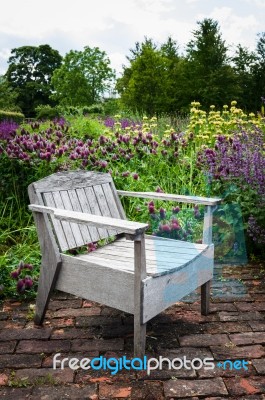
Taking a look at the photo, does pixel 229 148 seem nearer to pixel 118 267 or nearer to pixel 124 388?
pixel 118 267

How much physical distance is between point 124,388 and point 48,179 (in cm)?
144

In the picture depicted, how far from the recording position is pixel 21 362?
2.66 metres

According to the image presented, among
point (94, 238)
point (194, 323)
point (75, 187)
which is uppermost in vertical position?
point (75, 187)

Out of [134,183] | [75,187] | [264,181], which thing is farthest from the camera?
[134,183]

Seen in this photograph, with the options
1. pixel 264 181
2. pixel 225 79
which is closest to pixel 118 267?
pixel 264 181

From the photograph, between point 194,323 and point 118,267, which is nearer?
point 118,267

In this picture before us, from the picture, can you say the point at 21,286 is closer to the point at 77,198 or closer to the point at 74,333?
the point at 74,333

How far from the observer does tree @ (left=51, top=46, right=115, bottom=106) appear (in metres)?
33.3

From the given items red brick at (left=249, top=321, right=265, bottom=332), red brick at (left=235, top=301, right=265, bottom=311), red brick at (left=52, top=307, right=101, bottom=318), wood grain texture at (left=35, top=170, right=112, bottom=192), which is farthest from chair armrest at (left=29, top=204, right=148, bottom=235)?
red brick at (left=235, top=301, right=265, bottom=311)

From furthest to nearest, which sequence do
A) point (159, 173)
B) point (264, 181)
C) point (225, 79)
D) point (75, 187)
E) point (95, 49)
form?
point (95, 49), point (225, 79), point (159, 173), point (264, 181), point (75, 187)

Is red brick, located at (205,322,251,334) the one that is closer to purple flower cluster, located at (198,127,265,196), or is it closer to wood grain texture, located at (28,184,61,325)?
wood grain texture, located at (28,184,61,325)

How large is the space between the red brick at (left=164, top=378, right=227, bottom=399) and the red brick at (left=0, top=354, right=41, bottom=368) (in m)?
0.76

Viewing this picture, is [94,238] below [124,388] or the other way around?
the other way around

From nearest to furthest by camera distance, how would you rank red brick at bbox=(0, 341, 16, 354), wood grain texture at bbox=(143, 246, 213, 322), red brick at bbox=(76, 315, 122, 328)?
wood grain texture at bbox=(143, 246, 213, 322), red brick at bbox=(0, 341, 16, 354), red brick at bbox=(76, 315, 122, 328)
